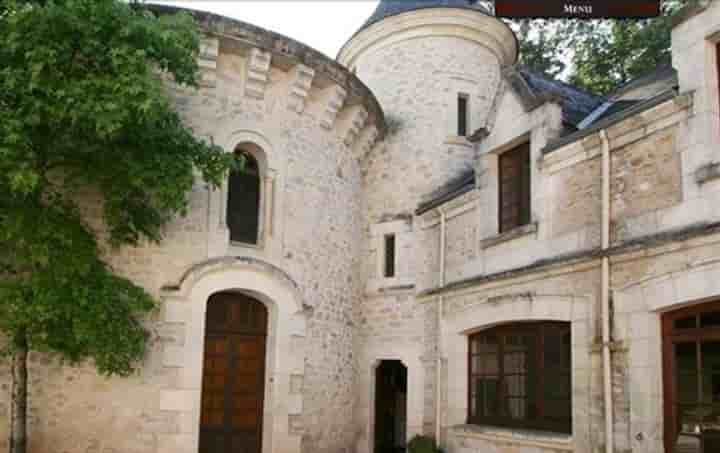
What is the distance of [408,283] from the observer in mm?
11789

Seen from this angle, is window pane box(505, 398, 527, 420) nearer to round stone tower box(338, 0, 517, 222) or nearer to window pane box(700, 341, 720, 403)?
window pane box(700, 341, 720, 403)

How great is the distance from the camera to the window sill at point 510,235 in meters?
9.01

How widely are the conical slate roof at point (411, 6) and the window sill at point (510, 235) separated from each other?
5.02m

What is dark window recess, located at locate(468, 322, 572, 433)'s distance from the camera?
8.46 m

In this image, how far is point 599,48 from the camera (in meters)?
16.6

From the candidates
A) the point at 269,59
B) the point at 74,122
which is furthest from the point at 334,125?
the point at 74,122

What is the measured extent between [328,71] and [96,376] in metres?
5.33

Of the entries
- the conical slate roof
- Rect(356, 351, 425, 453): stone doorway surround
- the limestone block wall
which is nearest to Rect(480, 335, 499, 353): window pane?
Rect(356, 351, 425, 453): stone doorway surround

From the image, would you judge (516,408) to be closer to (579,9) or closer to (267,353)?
(267,353)

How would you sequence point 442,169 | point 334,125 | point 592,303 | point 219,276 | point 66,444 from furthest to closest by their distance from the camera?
point 442,169 → point 334,125 → point 219,276 → point 66,444 → point 592,303

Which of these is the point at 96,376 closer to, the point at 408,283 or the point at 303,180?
the point at 303,180

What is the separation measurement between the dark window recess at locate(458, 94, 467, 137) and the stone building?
0.04 m

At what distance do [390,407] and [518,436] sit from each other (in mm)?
4564

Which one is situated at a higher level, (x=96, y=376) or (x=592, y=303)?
(x=592, y=303)
